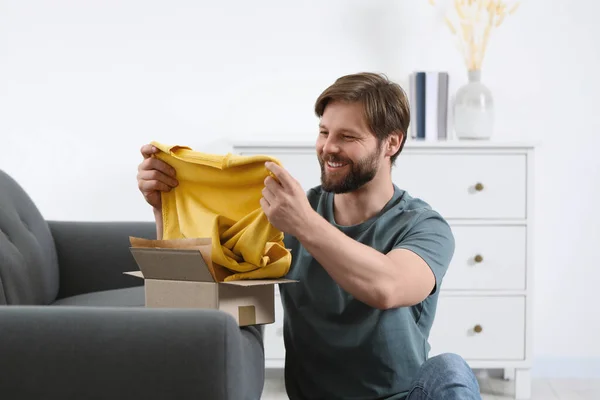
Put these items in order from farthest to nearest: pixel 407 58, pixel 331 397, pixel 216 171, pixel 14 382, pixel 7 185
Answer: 1. pixel 407 58
2. pixel 7 185
3. pixel 331 397
4. pixel 216 171
5. pixel 14 382

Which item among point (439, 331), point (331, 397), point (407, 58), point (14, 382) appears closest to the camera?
point (14, 382)

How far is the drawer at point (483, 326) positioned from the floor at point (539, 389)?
0.61 feet

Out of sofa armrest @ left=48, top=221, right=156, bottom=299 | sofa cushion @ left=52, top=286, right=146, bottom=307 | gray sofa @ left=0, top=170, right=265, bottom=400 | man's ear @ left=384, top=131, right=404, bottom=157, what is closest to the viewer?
gray sofa @ left=0, top=170, right=265, bottom=400

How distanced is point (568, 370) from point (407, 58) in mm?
1382

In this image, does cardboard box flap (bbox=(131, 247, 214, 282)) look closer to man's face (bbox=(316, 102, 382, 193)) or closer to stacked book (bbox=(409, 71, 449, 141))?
man's face (bbox=(316, 102, 382, 193))

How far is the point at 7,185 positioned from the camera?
240cm

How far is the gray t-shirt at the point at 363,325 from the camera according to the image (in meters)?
1.70

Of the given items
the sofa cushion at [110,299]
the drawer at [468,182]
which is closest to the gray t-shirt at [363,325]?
the sofa cushion at [110,299]

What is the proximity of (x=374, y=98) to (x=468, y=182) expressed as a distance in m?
1.34

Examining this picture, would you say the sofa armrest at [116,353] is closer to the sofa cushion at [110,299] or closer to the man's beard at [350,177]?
the man's beard at [350,177]

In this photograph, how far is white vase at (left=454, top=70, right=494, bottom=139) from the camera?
319cm

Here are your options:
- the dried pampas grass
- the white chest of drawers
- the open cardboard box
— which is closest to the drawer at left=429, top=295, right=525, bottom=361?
the white chest of drawers

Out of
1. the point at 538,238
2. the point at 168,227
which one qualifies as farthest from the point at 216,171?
the point at 538,238

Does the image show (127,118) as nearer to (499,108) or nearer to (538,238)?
(499,108)
